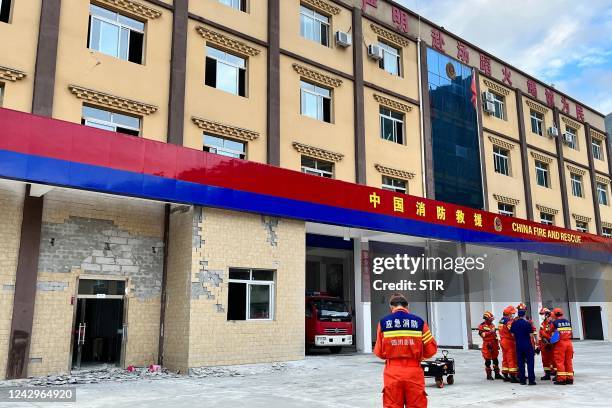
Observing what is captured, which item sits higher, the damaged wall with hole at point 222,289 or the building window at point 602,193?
the building window at point 602,193

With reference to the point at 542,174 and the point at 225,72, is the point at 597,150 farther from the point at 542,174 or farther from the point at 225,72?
the point at 225,72

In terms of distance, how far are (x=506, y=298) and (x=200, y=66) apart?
1578 cm

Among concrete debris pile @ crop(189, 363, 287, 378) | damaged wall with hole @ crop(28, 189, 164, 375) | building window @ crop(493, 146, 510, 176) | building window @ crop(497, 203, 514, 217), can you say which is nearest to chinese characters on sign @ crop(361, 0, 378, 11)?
building window @ crop(493, 146, 510, 176)

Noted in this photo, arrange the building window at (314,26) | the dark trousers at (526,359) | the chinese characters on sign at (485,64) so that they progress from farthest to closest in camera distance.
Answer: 1. the chinese characters on sign at (485,64)
2. the building window at (314,26)
3. the dark trousers at (526,359)

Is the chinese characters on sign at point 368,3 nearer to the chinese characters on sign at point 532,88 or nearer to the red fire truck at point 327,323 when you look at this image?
the red fire truck at point 327,323

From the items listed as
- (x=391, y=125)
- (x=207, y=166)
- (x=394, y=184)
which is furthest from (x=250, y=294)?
(x=391, y=125)

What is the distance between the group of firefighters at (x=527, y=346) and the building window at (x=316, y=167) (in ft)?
24.6

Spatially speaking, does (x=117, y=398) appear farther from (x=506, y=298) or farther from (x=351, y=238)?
(x=506, y=298)

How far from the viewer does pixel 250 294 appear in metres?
13.4

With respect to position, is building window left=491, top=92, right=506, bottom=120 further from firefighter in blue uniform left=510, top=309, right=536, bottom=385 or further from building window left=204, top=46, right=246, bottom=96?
firefighter in blue uniform left=510, top=309, right=536, bottom=385

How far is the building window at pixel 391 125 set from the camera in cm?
1930

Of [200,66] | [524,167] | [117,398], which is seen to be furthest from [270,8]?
[524,167]

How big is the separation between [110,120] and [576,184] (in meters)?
25.1

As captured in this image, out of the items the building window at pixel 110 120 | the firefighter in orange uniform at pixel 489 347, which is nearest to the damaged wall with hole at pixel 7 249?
the building window at pixel 110 120
